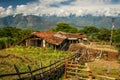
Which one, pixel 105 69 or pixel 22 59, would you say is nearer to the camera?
pixel 105 69

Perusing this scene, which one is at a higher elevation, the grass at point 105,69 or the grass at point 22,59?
the grass at point 22,59

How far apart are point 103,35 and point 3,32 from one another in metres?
42.4

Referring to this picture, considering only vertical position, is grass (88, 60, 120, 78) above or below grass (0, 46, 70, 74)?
below

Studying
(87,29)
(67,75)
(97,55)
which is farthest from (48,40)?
(87,29)

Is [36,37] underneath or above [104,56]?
above

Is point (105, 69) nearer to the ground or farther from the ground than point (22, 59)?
nearer to the ground

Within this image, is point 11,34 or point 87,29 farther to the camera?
point 87,29

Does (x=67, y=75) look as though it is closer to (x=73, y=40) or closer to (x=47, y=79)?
(x=47, y=79)

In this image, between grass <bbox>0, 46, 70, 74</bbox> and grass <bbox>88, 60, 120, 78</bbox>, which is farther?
grass <bbox>0, 46, 70, 74</bbox>

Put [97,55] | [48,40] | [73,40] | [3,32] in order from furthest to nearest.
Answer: [3,32] → [73,40] → [48,40] → [97,55]

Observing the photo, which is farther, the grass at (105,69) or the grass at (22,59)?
the grass at (22,59)

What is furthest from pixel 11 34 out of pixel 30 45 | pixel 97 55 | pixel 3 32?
pixel 97 55

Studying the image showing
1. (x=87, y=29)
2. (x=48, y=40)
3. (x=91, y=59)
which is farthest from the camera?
(x=87, y=29)

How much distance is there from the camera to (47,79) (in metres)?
21.9
